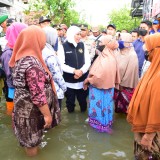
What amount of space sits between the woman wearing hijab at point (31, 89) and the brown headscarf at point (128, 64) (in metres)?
1.86

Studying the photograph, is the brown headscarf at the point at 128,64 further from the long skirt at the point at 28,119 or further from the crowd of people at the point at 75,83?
the long skirt at the point at 28,119

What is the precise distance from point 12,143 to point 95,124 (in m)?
1.41

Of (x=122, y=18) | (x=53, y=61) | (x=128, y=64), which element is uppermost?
(x=122, y=18)

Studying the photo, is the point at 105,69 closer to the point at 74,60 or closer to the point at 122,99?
the point at 74,60

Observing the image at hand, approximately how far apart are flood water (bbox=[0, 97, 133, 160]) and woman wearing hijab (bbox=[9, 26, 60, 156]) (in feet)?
1.72

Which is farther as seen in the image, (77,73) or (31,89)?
(77,73)

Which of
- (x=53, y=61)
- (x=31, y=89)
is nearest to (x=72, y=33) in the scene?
(x=53, y=61)

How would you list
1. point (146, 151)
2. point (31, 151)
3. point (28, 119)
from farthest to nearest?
point (31, 151), point (28, 119), point (146, 151)

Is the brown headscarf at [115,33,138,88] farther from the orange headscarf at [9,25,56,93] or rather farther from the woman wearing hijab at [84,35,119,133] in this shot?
the orange headscarf at [9,25,56,93]

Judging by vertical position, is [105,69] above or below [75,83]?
above

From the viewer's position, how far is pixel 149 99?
2201 mm

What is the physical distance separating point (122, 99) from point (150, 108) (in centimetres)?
271

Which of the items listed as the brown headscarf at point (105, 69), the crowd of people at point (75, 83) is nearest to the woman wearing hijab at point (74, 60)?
the crowd of people at point (75, 83)

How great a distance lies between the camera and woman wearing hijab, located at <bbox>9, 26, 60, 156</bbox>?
A: 2.81 m
